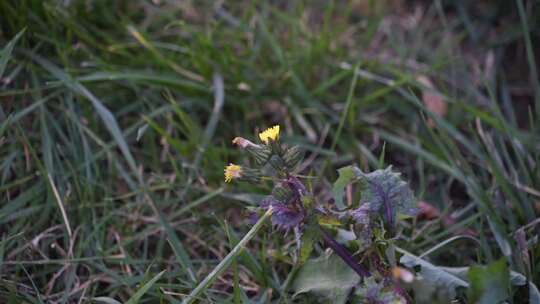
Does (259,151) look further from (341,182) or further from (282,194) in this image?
(341,182)

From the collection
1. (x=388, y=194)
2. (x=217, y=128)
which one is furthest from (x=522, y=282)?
(x=217, y=128)

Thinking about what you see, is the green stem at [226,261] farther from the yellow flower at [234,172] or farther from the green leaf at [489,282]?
the green leaf at [489,282]

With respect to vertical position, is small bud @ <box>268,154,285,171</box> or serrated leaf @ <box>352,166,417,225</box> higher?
small bud @ <box>268,154,285,171</box>

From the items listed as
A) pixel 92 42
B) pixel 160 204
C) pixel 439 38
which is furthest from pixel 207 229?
pixel 439 38

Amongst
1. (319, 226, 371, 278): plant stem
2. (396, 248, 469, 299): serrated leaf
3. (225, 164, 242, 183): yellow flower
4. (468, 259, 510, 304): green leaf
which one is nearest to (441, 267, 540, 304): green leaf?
(396, 248, 469, 299): serrated leaf

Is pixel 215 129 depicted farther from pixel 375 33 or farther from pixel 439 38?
pixel 439 38

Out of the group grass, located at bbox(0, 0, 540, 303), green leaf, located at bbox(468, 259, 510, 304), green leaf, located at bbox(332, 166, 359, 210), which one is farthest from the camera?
grass, located at bbox(0, 0, 540, 303)

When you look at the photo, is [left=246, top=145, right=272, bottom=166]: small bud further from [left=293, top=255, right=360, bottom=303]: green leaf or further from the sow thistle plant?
[left=293, top=255, right=360, bottom=303]: green leaf

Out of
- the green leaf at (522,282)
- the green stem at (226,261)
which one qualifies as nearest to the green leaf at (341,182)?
the green stem at (226,261)
